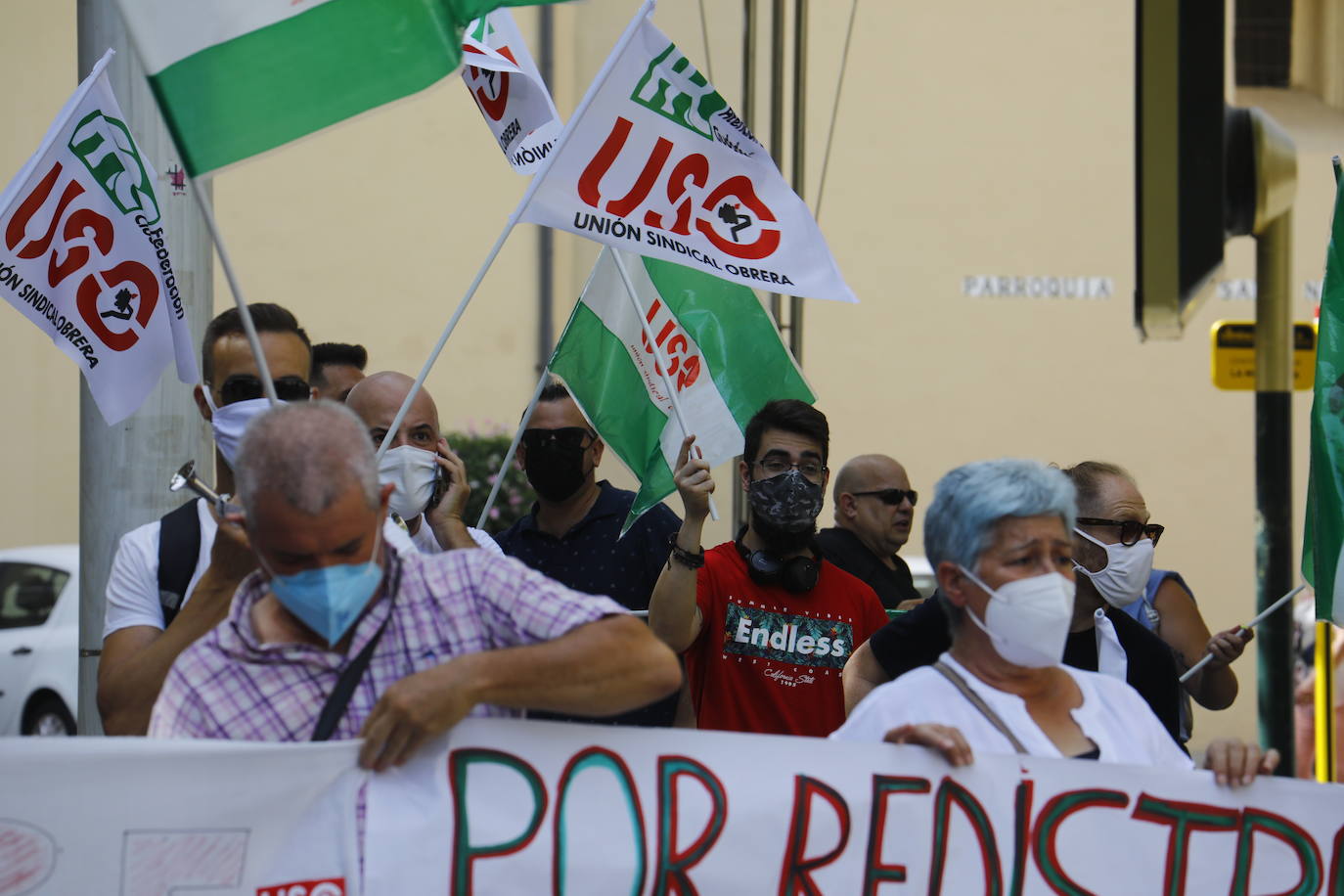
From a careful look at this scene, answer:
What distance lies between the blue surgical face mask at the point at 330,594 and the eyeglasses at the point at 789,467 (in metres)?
1.97

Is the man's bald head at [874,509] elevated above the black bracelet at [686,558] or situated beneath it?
elevated above

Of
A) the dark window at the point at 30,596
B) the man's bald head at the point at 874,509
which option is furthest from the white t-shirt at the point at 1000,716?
the dark window at the point at 30,596

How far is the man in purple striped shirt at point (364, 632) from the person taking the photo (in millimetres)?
2477

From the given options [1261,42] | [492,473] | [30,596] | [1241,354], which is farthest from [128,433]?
[1261,42]

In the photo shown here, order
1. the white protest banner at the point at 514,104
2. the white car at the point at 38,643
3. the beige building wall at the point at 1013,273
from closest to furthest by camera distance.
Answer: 1. the white protest banner at the point at 514,104
2. the white car at the point at 38,643
3. the beige building wall at the point at 1013,273

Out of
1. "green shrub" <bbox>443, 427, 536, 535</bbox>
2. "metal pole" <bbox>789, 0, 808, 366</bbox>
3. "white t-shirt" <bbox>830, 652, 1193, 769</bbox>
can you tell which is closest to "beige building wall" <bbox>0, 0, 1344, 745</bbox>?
"green shrub" <bbox>443, 427, 536, 535</bbox>

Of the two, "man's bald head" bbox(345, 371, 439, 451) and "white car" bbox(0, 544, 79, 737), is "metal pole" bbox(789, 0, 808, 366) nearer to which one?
"man's bald head" bbox(345, 371, 439, 451)

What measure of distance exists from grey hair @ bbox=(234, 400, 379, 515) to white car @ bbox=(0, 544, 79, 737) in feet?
27.7

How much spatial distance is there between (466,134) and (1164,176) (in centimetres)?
1099

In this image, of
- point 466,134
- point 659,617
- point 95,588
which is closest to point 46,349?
point 466,134

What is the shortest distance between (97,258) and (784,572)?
1.99 meters

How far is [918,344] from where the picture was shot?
1314 centimetres

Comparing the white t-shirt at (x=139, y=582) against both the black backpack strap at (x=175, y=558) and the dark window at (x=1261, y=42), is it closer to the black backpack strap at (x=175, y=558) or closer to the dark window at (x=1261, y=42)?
the black backpack strap at (x=175, y=558)

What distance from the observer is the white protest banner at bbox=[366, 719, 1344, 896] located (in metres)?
2.84
